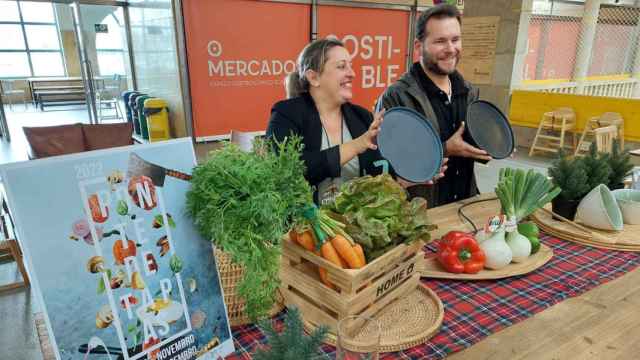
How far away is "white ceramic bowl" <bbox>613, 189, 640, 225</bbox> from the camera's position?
153 cm

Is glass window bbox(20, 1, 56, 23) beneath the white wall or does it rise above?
above

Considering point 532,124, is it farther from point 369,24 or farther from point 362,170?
point 362,170

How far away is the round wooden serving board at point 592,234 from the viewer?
1.40m

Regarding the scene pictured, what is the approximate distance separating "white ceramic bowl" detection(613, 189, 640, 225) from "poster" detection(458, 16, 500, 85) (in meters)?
4.83

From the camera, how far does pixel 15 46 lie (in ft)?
38.1

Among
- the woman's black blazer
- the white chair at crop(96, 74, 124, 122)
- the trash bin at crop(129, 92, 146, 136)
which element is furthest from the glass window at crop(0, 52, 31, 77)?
the woman's black blazer

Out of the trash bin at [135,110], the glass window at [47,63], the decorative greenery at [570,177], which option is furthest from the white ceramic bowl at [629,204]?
the glass window at [47,63]

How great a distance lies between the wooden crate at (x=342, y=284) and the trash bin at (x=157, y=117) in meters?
5.36

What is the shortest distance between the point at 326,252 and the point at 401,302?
289mm

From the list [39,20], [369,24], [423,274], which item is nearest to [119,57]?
[369,24]

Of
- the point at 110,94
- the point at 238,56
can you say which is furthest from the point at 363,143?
the point at 110,94

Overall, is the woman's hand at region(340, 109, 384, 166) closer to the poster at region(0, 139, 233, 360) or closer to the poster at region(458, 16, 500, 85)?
the poster at region(0, 139, 233, 360)

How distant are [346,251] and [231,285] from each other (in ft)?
0.91

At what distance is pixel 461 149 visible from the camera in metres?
1.68
